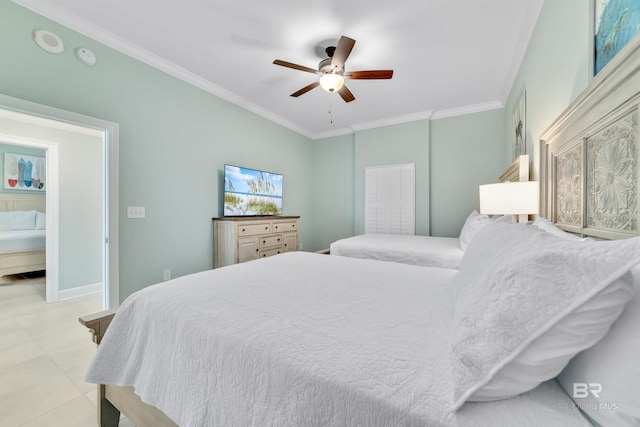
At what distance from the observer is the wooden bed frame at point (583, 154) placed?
77cm

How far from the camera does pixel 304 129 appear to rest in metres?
4.91

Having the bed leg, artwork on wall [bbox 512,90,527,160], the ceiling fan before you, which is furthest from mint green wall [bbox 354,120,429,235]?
the bed leg

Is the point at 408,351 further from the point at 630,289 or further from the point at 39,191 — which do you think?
the point at 39,191

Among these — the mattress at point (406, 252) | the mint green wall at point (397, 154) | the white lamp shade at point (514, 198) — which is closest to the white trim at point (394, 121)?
the mint green wall at point (397, 154)

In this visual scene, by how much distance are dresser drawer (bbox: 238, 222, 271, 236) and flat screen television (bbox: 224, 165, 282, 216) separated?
1.16 ft

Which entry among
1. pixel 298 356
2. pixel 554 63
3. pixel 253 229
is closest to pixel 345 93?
pixel 554 63

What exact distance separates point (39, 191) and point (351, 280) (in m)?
6.05

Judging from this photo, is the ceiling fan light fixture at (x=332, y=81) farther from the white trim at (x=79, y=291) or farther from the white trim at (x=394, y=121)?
the white trim at (x=79, y=291)

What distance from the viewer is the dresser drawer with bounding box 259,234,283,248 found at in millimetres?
3363

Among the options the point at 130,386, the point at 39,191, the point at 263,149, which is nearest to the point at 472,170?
the point at 263,149

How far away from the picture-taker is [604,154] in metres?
0.93

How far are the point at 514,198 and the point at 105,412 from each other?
2.82 m

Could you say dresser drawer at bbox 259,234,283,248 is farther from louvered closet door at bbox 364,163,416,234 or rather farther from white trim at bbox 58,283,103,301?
white trim at bbox 58,283,103,301

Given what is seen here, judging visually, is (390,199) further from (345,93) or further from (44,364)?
(44,364)
